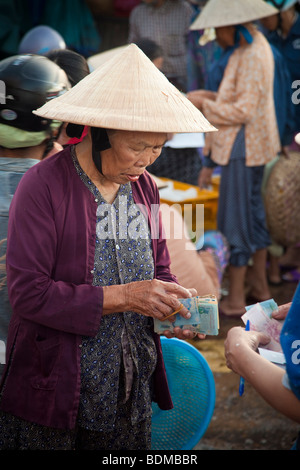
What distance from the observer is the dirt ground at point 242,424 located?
2898mm

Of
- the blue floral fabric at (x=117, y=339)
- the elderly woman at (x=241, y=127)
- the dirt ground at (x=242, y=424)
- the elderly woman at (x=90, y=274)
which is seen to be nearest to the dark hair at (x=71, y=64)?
the elderly woman at (x=90, y=274)

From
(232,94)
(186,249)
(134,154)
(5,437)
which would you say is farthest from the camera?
(232,94)

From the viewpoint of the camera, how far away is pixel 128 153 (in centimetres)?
167

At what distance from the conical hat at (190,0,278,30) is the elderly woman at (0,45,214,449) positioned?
240cm

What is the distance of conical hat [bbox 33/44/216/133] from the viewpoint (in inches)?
62.9

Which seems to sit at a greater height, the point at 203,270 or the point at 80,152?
the point at 80,152

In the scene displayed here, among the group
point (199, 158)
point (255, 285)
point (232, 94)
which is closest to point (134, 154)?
point (232, 94)

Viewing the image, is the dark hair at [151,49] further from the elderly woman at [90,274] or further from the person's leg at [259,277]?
the elderly woman at [90,274]

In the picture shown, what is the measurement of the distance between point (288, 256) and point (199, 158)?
1286 mm

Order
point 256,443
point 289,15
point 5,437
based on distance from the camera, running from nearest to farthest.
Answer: point 5,437
point 256,443
point 289,15

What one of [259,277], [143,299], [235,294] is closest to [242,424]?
[235,294]

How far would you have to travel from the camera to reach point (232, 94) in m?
4.00

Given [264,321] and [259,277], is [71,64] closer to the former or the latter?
[264,321]
